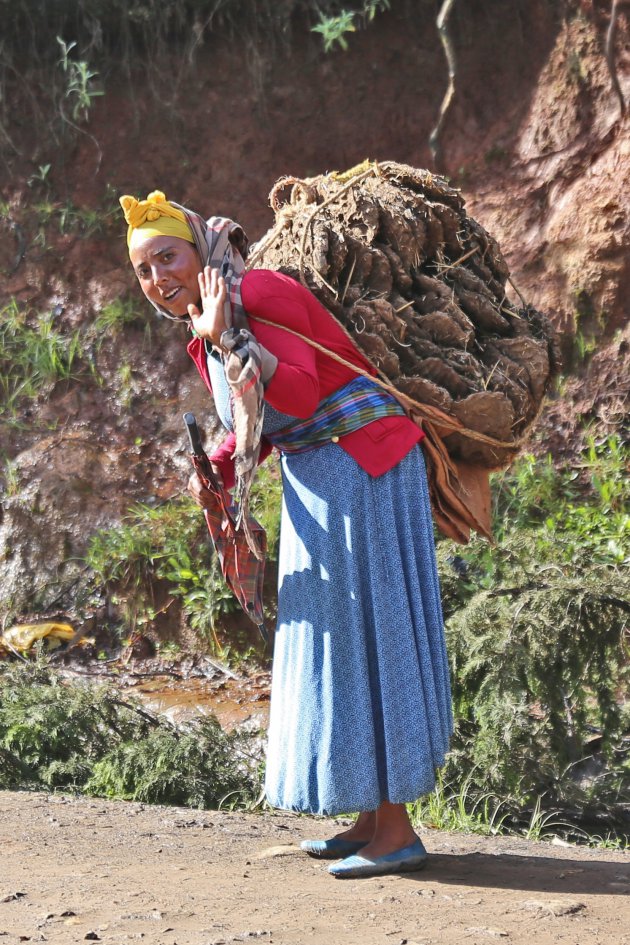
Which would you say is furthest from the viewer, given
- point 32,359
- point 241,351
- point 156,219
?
point 32,359

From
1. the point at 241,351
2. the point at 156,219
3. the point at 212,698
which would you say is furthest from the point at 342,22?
the point at 241,351

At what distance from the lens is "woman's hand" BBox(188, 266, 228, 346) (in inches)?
106

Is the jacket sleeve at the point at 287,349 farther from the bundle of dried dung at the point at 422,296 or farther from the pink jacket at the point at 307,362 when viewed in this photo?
the bundle of dried dung at the point at 422,296

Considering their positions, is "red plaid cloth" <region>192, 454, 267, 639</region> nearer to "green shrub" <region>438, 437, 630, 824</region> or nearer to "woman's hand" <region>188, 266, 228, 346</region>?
"woman's hand" <region>188, 266, 228, 346</region>

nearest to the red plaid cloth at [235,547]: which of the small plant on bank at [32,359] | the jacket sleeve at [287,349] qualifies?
the jacket sleeve at [287,349]

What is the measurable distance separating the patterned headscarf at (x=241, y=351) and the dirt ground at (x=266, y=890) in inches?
33.0

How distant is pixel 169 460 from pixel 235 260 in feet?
14.1

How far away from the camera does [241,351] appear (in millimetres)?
2631

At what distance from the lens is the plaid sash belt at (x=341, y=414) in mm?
2900

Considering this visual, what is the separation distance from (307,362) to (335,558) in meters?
0.49

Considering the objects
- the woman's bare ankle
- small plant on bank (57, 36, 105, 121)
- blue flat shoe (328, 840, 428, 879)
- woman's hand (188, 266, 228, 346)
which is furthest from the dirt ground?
small plant on bank (57, 36, 105, 121)

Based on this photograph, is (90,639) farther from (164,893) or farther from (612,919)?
(612,919)

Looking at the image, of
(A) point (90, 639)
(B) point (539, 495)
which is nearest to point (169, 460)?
(A) point (90, 639)

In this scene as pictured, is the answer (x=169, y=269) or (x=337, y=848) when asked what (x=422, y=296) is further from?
(x=337, y=848)
